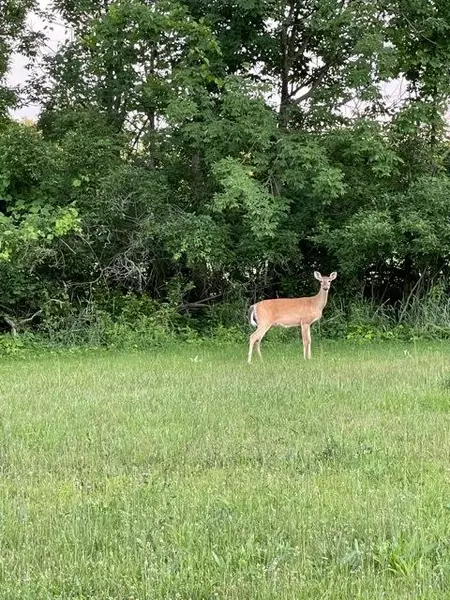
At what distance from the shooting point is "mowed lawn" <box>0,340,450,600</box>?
326cm

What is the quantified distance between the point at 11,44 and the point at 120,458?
13640 millimetres

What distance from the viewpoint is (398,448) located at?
17.5ft

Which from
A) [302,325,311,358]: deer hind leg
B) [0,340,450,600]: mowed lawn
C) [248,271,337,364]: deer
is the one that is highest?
[248,271,337,364]: deer

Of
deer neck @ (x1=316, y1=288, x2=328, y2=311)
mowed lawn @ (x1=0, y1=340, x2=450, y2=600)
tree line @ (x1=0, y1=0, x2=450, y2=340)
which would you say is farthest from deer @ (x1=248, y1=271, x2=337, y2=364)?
mowed lawn @ (x1=0, y1=340, x2=450, y2=600)

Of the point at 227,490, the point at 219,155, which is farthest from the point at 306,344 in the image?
the point at 227,490

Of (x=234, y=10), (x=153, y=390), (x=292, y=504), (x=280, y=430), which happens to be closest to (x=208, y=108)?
(x=234, y=10)

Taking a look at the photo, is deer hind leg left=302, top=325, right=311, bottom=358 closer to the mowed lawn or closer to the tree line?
the tree line

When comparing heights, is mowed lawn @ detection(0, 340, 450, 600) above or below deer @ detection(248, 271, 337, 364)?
below

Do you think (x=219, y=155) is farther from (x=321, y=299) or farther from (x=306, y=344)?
(x=306, y=344)

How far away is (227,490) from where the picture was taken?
4406 millimetres

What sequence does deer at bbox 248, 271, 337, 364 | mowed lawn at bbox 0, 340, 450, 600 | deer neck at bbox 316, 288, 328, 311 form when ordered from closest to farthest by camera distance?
mowed lawn at bbox 0, 340, 450, 600 < deer at bbox 248, 271, 337, 364 < deer neck at bbox 316, 288, 328, 311

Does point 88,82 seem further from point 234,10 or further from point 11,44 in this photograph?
point 234,10

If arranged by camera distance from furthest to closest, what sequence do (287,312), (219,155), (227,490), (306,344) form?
1. (219,155)
2. (287,312)
3. (306,344)
4. (227,490)

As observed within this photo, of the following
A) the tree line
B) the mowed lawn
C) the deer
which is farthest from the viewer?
the tree line
